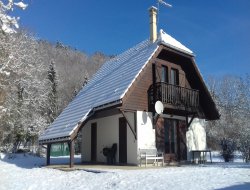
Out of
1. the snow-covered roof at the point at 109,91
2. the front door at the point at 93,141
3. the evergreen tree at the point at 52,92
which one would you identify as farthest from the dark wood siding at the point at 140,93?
the evergreen tree at the point at 52,92

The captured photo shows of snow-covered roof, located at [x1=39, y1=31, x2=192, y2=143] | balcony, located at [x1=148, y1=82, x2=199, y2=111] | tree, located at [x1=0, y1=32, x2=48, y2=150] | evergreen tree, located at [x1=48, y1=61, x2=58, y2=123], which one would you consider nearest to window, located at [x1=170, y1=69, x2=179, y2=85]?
balcony, located at [x1=148, y1=82, x2=199, y2=111]

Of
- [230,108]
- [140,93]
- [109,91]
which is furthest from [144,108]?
[230,108]

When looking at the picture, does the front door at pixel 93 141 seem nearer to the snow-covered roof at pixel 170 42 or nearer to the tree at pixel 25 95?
the snow-covered roof at pixel 170 42

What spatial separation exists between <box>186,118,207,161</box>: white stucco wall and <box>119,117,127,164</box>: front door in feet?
13.7

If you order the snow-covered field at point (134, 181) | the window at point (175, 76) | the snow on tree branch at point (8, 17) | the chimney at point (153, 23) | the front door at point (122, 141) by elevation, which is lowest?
the snow-covered field at point (134, 181)

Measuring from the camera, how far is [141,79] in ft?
54.5

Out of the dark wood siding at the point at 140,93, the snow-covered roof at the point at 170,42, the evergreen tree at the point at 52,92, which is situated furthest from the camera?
the evergreen tree at the point at 52,92

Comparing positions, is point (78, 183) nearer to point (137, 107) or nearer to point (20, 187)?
point (20, 187)

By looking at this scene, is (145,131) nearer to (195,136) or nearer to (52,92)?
(195,136)

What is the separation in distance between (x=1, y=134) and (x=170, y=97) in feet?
49.3

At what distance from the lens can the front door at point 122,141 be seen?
1662 cm

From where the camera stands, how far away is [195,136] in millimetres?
19891

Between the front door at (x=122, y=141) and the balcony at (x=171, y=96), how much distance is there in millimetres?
1579

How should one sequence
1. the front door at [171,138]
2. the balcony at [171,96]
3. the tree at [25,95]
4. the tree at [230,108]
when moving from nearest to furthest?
the balcony at [171,96]
the front door at [171,138]
the tree at [25,95]
the tree at [230,108]
